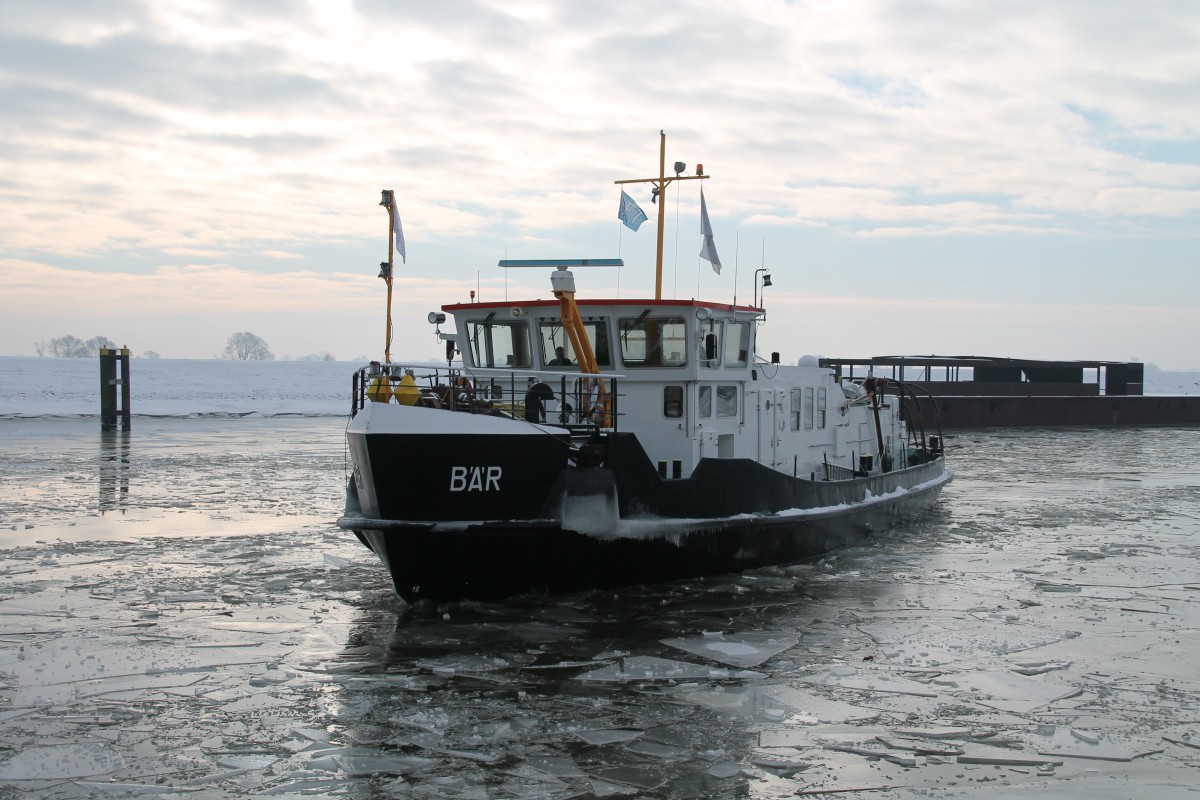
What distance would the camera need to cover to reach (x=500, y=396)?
12.9 metres

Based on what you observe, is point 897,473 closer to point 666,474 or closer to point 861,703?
point 666,474

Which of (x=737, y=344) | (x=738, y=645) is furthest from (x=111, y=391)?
(x=738, y=645)

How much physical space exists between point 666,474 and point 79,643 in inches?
260

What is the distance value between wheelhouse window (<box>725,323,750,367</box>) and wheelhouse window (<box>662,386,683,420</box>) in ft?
3.26

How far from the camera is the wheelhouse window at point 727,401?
45.8ft

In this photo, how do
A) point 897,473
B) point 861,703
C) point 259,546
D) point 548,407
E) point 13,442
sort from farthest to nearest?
1. point 13,442
2. point 897,473
3. point 259,546
4. point 548,407
5. point 861,703

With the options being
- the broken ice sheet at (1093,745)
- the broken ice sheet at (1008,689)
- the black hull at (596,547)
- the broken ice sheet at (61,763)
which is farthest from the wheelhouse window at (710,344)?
the broken ice sheet at (61,763)

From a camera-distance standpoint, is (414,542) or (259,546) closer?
(414,542)

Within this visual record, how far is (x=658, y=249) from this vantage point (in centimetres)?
1520

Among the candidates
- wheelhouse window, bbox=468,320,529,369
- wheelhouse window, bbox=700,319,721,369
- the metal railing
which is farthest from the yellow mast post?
wheelhouse window, bbox=700,319,721,369

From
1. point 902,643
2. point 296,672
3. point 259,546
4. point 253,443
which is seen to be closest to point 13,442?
point 253,443

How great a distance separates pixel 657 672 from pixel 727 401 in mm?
5554

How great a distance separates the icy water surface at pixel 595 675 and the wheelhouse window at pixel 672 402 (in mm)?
2118

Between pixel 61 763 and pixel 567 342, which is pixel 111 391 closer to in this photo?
pixel 567 342
